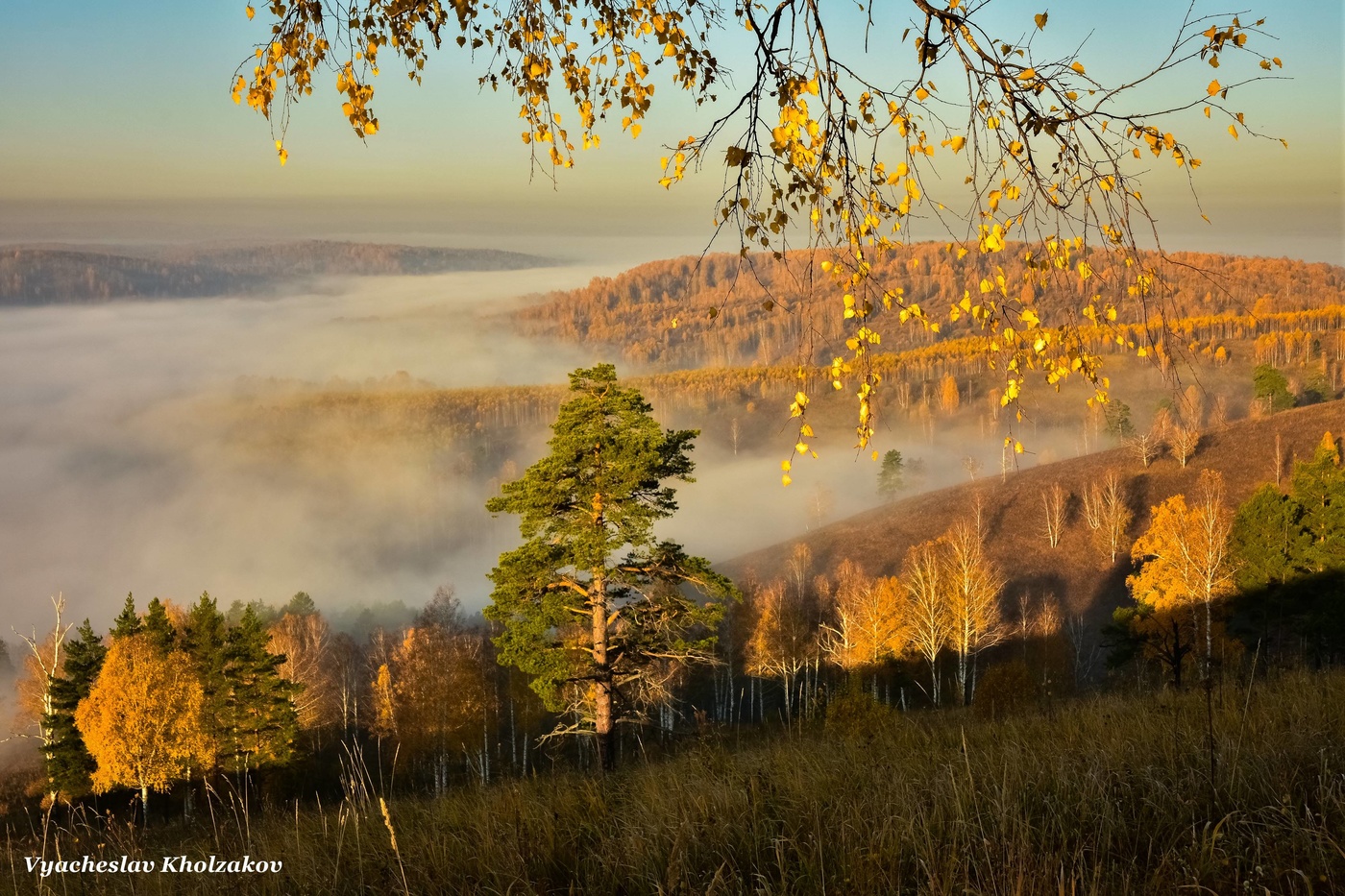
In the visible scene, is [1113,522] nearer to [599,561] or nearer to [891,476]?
[891,476]

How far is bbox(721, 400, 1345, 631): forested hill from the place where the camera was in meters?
73.8

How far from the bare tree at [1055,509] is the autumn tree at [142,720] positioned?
71.6 metres

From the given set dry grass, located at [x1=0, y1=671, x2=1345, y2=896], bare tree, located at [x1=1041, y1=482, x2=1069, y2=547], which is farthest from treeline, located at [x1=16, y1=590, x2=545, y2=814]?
bare tree, located at [x1=1041, y1=482, x2=1069, y2=547]

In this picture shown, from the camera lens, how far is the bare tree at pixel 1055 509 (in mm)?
80750

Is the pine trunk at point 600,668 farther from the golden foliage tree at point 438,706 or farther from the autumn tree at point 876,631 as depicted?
the autumn tree at point 876,631

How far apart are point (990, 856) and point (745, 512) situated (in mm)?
197370

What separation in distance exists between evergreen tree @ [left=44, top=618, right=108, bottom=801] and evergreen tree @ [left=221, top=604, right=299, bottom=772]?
4.62m

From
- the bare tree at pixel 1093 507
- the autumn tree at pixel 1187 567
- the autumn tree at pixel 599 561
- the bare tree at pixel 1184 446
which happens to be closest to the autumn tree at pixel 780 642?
the autumn tree at pixel 1187 567

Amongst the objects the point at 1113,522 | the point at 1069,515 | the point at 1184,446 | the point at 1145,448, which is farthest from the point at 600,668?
the point at 1145,448

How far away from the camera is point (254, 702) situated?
33344mm

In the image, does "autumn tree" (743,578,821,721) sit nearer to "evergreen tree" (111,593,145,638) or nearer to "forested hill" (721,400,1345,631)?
"forested hill" (721,400,1345,631)

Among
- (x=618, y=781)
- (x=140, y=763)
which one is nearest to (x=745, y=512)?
(x=140, y=763)

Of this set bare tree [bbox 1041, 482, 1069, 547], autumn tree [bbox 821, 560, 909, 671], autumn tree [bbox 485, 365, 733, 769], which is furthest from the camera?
bare tree [bbox 1041, 482, 1069, 547]

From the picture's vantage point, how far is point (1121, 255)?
4.10 m
